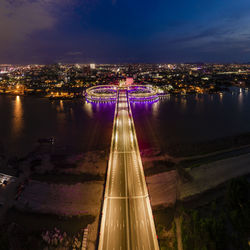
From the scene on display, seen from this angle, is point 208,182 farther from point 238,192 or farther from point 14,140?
point 14,140

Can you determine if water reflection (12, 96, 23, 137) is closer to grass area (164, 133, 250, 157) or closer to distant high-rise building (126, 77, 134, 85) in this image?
grass area (164, 133, 250, 157)

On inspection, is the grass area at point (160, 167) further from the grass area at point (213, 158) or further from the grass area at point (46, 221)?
the grass area at point (46, 221)

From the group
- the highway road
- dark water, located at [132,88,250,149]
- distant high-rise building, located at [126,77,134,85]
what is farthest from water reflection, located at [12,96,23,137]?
distant high-rise building, located at [126,77,134,85]

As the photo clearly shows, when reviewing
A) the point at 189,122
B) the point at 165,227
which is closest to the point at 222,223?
the point at 165,227

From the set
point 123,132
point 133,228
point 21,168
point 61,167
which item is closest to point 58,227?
point 133,228

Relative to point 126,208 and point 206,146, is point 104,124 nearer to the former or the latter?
point 206,146
